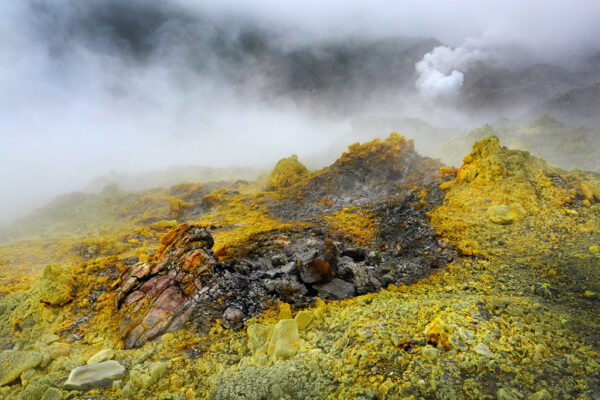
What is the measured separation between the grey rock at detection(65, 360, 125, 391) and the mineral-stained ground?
26 millimetres

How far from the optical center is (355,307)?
5.72 m

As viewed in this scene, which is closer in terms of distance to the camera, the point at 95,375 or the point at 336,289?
the point at 95,375

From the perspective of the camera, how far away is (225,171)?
43875mm

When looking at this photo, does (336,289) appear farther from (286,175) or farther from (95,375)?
(286,175)

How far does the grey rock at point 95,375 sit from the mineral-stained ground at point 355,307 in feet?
0.08

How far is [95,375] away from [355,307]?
487cm

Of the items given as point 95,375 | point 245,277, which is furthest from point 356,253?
point 95,375

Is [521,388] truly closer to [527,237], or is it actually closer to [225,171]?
[527,237]

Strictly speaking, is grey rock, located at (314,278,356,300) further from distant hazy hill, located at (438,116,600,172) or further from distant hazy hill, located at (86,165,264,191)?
distant hazy hill, located at (438,116,600,172)

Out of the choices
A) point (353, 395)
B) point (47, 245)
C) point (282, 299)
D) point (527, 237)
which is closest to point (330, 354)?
point (353, 395)

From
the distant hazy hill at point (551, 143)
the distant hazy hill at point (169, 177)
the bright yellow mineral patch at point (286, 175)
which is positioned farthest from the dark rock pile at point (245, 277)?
the distant hazy hill at point (551, 143)

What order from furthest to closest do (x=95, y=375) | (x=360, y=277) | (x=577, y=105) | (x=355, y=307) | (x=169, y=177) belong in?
(x=577, y=105) < (x=169, y=177) < (x=360, y=277) < (x=355, y=307) < (x=95, y=375)

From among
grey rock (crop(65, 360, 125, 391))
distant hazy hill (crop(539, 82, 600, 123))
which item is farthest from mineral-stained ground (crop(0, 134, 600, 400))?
distant hazy hill (crop(539, 82, 600, 123))

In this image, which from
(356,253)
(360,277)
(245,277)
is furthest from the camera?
(356,253)
